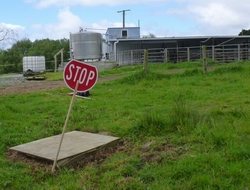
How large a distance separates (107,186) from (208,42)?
28.1 m

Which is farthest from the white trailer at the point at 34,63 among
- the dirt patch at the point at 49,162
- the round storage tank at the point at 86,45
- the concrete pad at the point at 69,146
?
the dirt patch at the point at 49,162

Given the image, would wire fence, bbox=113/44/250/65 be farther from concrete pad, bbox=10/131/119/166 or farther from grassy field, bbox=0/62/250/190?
concrete pad, bbox=10/131/119/166

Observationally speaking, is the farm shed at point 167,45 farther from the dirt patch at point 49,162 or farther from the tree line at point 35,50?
the tree line at point 35,50

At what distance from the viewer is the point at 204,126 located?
4348 mm

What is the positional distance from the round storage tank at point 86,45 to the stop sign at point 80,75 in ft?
74.4

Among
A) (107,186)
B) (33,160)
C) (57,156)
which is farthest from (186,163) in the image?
(33,160)

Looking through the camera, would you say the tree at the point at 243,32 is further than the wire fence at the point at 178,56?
Yes

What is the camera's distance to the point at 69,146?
4207 millimetres

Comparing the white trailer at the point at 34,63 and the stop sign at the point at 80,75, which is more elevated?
the white trailer at the point at 34,63

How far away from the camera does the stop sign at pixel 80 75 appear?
3.78m

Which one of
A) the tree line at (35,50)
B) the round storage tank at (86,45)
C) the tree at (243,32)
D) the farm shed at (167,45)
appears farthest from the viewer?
the tree line at (35,50)

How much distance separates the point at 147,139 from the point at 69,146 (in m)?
1.03

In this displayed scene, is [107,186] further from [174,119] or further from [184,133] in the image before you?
[174,119]

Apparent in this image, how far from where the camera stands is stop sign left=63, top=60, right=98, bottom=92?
3.78 meters
